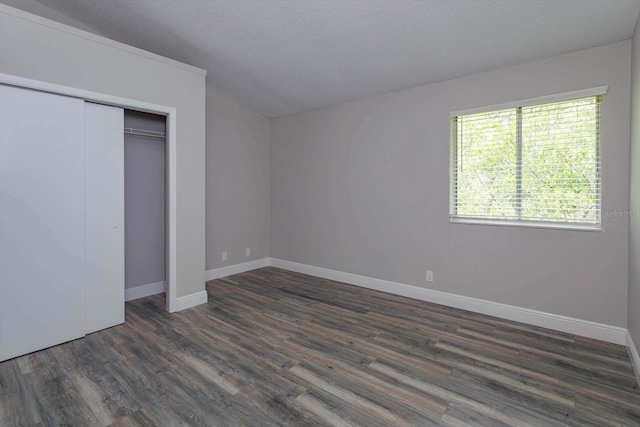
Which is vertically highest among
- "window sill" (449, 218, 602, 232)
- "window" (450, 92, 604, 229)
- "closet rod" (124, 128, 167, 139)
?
"closet rod" (124, 128, 167, 139)

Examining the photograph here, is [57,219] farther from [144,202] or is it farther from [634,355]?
[634,355]

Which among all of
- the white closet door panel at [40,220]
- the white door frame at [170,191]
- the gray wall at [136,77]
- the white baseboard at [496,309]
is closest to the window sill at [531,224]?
the white baseboard at [496,309]

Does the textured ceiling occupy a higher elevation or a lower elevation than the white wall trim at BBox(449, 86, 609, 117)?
higher

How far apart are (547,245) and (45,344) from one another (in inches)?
181

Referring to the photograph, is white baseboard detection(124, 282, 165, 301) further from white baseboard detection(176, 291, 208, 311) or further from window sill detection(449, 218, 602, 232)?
window sill detection(449, 218, 602, 232)

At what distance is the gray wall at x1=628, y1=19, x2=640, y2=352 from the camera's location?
228 cm

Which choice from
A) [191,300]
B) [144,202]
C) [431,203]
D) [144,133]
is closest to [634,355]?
[431,203]

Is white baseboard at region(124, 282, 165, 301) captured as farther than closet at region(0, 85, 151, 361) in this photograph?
Yes

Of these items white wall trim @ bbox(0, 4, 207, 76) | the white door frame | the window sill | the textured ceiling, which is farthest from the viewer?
the white door frame

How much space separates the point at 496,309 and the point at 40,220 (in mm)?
4352

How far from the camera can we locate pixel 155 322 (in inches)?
127

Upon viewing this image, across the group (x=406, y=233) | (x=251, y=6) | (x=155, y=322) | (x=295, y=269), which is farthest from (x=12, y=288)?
(x=406, y=233)

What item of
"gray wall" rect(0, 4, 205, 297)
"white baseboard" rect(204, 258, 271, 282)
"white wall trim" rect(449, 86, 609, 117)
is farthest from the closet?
"white wall trim" rect(449, 86, 609, 117)

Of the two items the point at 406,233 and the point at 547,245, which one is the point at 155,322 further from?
the point at 547,245
